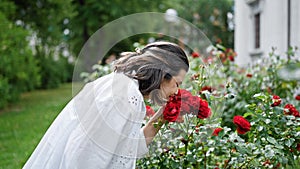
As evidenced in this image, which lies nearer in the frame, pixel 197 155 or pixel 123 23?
pixel 123 23

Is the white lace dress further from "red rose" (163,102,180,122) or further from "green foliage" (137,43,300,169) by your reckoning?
"green foliage" (137,43,300,169)

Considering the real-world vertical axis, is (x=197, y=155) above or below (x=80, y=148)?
below

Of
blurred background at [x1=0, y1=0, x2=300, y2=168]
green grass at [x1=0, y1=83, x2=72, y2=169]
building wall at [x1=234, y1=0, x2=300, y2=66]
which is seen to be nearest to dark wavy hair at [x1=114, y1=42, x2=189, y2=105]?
blurred background at [x1=0, y1=0, x2=300, y2=168]

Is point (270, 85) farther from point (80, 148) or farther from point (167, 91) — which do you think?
point (80, 148)

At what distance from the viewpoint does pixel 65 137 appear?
6.61ft

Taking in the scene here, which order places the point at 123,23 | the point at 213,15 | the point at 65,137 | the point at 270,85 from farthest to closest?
the point at 213,15
the point at 270,85
the point at 123,23
the point at 65,137

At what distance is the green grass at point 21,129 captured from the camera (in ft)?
13.7

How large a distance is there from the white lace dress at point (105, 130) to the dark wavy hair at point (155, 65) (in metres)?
0.05

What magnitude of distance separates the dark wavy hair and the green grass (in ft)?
7.47

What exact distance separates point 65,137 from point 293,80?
270 cm

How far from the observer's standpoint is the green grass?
13.7 feet

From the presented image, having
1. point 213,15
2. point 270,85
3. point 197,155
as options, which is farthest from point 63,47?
point 197,155

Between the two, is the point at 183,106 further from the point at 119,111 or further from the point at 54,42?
the point at 54,42

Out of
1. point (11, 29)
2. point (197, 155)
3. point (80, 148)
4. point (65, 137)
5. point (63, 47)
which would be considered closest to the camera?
point (80, 148)
